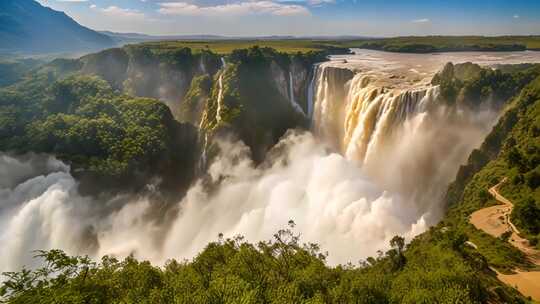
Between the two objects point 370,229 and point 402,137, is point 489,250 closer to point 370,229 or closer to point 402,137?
point 370,229

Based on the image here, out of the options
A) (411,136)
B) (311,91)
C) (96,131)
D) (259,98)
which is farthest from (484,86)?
(96,131)

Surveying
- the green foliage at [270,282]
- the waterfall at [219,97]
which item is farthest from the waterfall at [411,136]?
the waterfall at [219,97]

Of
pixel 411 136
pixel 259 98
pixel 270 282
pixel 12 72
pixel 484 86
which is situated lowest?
pixel 270 282

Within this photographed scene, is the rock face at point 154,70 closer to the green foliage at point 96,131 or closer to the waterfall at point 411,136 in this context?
the green foliage at point 96,131

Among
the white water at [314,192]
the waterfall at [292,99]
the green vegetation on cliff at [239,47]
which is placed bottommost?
the white water at [314,192]

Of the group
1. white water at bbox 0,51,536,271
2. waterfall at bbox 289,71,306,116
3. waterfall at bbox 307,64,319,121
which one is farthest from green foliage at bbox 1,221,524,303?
waterfall at bbox 289,71,306,116

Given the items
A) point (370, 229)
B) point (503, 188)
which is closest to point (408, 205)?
point (370, 229)

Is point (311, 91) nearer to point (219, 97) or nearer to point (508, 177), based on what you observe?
point (219, 97)
